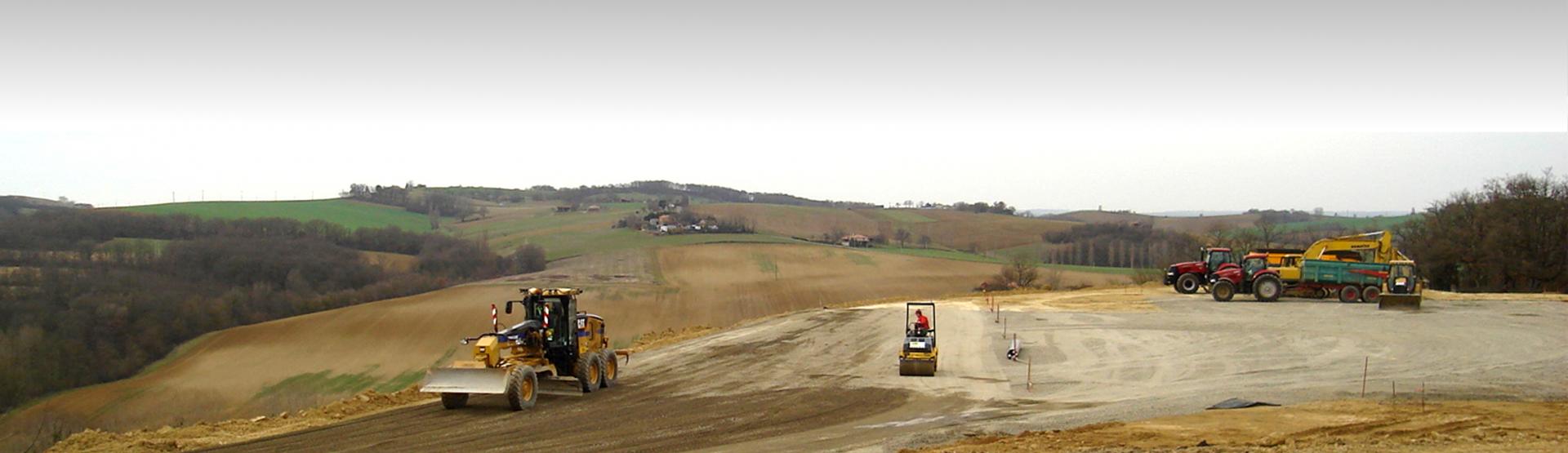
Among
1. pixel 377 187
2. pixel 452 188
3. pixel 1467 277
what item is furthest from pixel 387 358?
pixel 452 188

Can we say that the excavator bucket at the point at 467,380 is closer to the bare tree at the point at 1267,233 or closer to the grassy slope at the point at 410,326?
the grassy slope at the point at 410,326

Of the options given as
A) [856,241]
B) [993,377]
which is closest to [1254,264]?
[993,377]

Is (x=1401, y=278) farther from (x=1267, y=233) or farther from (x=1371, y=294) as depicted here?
(x=1267, y=233)

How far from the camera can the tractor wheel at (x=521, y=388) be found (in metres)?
16.8

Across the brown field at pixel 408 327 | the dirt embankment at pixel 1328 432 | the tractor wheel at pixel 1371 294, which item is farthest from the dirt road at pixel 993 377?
the brown field at pixel 408 327

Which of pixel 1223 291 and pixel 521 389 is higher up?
pixel 1223 291

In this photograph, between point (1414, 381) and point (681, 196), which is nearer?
point (1414, 381)

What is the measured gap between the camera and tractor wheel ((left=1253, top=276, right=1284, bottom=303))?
3625 cm

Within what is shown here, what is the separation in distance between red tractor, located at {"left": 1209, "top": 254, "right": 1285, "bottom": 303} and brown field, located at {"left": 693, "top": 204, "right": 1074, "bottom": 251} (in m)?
51.8

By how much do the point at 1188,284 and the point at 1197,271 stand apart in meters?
0.62

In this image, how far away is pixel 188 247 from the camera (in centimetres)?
7031

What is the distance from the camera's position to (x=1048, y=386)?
2081 cm

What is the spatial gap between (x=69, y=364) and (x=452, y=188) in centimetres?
8147

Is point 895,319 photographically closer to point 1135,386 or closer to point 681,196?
point 1135,386
